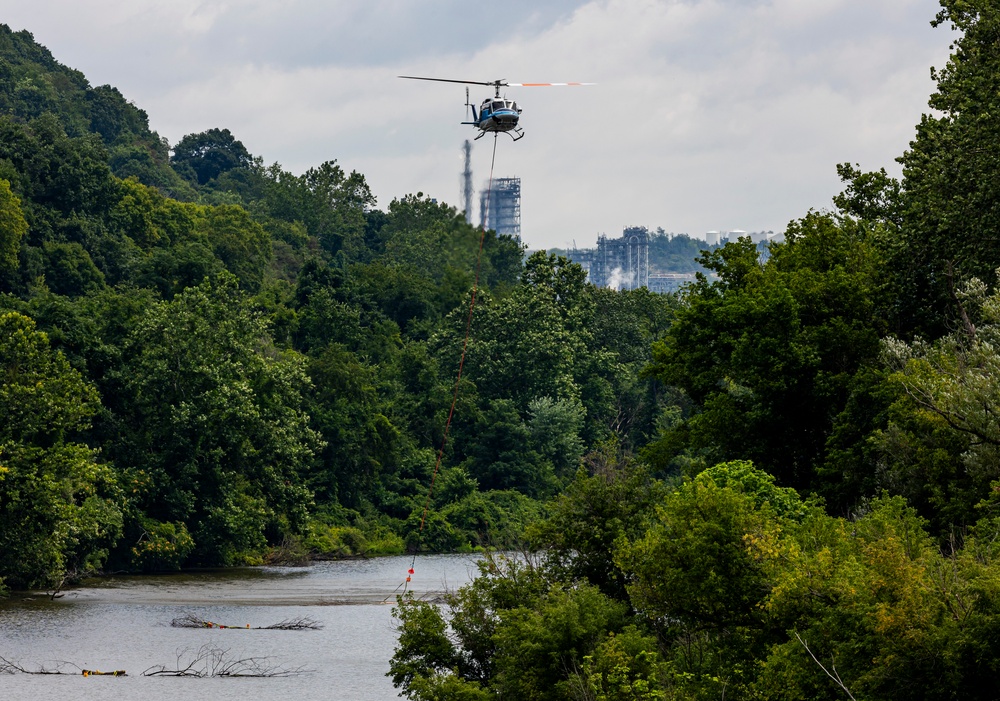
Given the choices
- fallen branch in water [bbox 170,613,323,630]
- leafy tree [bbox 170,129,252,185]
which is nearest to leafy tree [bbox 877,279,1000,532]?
fallen branch in water [bbox 170,613,323,630]

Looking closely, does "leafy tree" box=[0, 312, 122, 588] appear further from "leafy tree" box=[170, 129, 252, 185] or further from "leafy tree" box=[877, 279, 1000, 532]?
"leafy tree" box=[170, 129, 252, 185]

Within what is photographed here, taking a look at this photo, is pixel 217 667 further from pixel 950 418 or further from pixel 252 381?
pixel 252 381

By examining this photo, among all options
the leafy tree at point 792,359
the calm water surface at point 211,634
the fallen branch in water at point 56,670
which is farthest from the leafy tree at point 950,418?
the fallen branch in water at point 56,670

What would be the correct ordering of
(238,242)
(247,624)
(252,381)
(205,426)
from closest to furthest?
(247,624) < (205,426) < (252,381) < (238,242)

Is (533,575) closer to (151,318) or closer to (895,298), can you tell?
(895,298)

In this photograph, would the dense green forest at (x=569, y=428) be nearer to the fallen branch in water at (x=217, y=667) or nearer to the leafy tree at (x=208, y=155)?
the fallen branch in water at (x=217, y=667)

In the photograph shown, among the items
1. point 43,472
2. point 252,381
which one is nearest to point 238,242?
point 252,381
